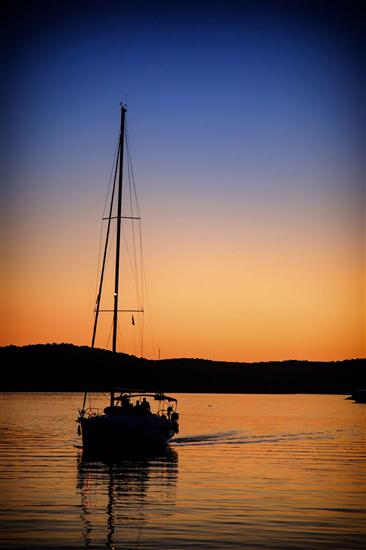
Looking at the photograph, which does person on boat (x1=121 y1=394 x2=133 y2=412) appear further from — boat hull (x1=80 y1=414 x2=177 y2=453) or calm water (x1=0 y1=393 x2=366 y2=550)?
calm water (x1=0 y1=393 x2=366 y2=550)

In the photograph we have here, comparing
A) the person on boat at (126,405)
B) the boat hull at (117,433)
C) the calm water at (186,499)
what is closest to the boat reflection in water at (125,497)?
the calm water at (186,499)

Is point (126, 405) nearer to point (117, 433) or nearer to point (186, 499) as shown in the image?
point (117, 433)

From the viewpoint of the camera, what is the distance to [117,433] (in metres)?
52.8

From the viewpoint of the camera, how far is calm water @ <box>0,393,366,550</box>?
2519 cm

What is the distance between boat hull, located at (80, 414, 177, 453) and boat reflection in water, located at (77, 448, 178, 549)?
716mm

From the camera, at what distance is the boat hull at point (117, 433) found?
52.8 m

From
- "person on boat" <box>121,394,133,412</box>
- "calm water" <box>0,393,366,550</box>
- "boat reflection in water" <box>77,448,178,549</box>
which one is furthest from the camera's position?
"person on boat" <box>121,394,133,412</box>

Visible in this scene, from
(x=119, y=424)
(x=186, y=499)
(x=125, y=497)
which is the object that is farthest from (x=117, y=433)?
(x=186, y=499)

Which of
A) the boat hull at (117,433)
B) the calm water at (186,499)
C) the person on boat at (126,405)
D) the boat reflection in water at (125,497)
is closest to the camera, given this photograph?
the calm water at (186,499)

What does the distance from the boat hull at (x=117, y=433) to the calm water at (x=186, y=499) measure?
1.13 metres

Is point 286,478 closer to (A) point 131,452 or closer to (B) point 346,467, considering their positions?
(B) point 346,467

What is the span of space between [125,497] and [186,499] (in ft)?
8.02

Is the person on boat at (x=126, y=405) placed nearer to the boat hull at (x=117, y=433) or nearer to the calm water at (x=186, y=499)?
the boat hull at (x=117, y=433)

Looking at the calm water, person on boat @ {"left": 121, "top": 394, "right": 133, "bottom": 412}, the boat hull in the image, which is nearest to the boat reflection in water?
the calm water
